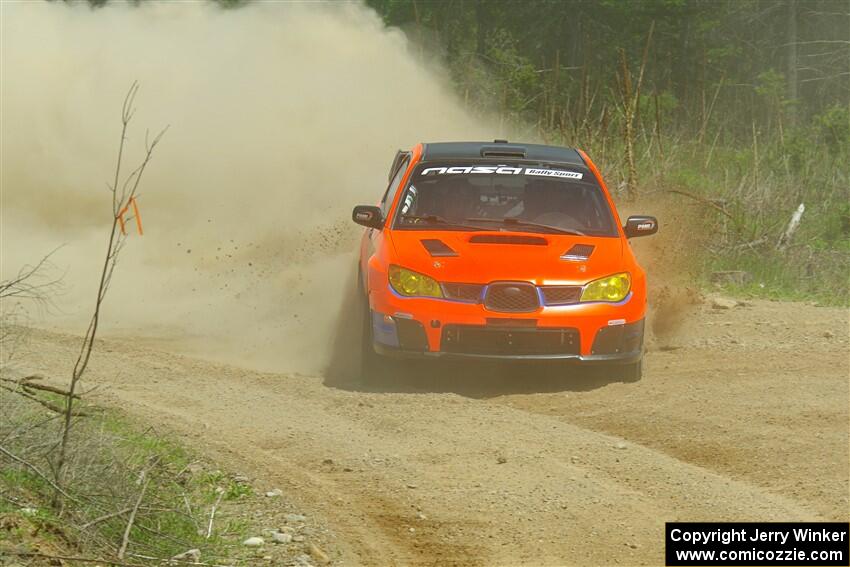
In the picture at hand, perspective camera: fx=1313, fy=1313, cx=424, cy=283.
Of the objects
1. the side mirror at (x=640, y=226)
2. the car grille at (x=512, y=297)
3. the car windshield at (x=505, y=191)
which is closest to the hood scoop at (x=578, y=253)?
the car windshield at (x=505, y=191)

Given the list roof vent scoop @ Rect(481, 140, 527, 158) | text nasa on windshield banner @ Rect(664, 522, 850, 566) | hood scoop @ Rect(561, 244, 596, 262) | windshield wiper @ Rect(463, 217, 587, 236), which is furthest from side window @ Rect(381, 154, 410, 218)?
text nasa on windshield banner @ Rect(664, 522, 850, 566)

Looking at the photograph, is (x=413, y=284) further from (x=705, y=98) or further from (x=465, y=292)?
(x=705, y=98)

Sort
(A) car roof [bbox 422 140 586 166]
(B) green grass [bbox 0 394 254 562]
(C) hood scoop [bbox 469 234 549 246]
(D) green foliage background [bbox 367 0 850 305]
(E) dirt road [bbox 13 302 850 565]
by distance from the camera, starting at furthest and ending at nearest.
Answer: (D) green foliage background [bbox 367 0 850 305]
(A) car roof [bbox 422 140 586 166]
(C) hood scoop [bbox 469 234 549 246]
(E) dirt road [bbox 13 302 850 565]
(B) green grass [bbox 0 394 254 562]

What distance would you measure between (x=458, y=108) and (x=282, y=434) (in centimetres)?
1620

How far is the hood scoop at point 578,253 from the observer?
8.98 metres

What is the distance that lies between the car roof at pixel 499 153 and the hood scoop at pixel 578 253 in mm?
1168

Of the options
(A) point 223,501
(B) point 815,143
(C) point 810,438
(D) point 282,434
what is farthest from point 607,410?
(B) point 815,143

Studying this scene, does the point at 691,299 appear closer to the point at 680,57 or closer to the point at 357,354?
the point at 357,354

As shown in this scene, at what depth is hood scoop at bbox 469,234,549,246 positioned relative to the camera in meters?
9.06

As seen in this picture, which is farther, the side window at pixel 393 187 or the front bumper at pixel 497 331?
the side window at pixel 393 187

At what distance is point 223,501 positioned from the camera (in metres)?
6.02

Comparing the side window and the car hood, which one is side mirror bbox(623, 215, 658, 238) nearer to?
the car hood

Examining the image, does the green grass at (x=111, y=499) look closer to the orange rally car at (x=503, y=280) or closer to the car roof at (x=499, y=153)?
the orange rally car at (x=503, y=280)

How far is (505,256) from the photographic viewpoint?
891cm
